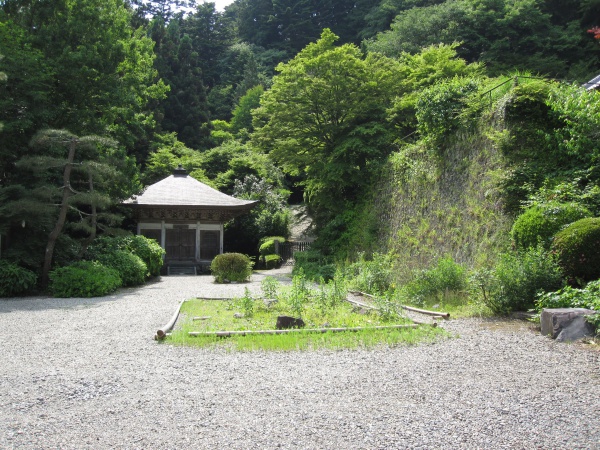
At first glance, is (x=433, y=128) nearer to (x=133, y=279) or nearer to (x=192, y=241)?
(x=133, y=279)

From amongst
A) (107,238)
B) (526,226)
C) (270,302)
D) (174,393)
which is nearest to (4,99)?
(107,238)

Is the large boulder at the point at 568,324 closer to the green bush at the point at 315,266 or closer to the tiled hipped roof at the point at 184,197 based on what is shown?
the green bush at the point at 315,266

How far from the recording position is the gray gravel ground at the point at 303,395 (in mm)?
3287

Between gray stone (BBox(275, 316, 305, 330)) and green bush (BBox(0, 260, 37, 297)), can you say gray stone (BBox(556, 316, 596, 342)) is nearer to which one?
gray stone (BBox(275, 316, 305, 330))

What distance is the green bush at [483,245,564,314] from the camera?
7.07 meters

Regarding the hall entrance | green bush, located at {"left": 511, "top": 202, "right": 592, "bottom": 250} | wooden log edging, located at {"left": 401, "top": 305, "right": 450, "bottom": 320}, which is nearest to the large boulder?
wooden log edging, located at {"left": 401, "top": 305, "right": 450, "bottom": 320}

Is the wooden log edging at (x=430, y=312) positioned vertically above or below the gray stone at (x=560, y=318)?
below

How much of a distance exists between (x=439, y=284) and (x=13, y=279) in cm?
971

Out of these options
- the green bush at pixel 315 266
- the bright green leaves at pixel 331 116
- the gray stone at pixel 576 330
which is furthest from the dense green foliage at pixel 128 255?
the gray stone at pixel 576 330

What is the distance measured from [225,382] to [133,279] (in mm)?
10733

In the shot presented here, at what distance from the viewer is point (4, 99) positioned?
1287cm

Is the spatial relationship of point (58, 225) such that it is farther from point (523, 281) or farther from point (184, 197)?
point (523, 281)

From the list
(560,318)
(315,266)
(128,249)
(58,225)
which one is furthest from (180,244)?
(560,318)

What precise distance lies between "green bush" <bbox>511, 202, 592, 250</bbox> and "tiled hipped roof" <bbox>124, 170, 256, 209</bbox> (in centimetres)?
1368
